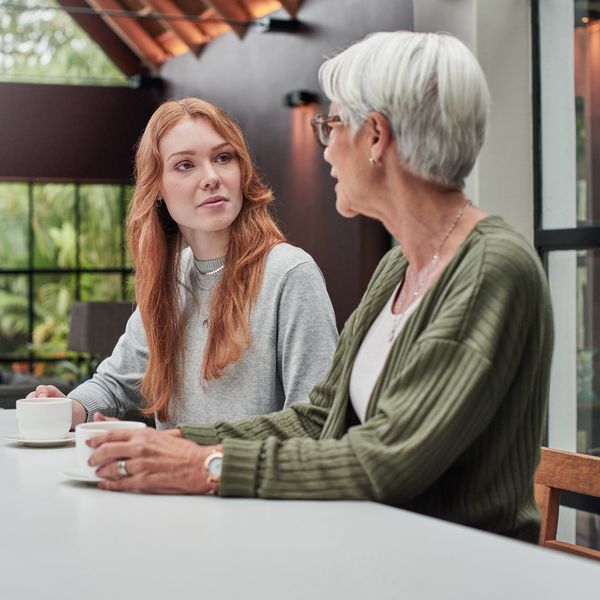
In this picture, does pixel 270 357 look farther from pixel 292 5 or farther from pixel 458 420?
pixel 292 5

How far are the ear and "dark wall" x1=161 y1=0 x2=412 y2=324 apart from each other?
559 centimetres

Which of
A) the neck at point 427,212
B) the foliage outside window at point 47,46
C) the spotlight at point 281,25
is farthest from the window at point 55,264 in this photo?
the neck at point 427,212

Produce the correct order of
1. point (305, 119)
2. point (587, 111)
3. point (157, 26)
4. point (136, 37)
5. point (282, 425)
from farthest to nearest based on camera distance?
point (136, 37), point (157, 26), point (305, 119), point (587, 111), point (282, 425)

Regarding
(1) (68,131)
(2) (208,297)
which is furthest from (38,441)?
(1) (68,131)

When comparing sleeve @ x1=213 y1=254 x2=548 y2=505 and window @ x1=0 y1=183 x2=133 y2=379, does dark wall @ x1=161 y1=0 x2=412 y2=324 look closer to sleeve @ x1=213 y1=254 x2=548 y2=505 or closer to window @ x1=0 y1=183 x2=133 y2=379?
window @ x1=0 y1=183 x2=133 y2=379

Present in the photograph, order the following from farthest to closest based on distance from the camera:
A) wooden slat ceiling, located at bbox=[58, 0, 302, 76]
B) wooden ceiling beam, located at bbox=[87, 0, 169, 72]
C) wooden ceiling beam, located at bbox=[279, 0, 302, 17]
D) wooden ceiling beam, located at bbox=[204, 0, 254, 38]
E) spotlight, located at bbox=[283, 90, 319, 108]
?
wooden ceiling beam, located at bbox=[87, 0, 169, 72] → wooden slat ceiling, located at bbox=[58, 0, 302, 76] → wooden ceiling beam, located at bbox=[204, 0, 254, 38] → wooden ceiling beam, located at bbox=[279, 0, 302, 17] → spotlight, located at bbox=[283, 90, 319, 108]

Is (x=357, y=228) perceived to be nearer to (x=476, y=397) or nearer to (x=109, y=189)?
(x=476, y=397)

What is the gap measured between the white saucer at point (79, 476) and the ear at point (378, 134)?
623 millimetres

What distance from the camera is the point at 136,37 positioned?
11.6m

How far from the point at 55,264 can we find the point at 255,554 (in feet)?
54.4

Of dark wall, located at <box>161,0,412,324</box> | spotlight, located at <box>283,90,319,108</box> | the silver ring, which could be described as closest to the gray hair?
the silver ring

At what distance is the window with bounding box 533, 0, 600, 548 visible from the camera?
15.5 ft

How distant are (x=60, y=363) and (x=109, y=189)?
359 centimetres

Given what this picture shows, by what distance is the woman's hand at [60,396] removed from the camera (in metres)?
2.14
